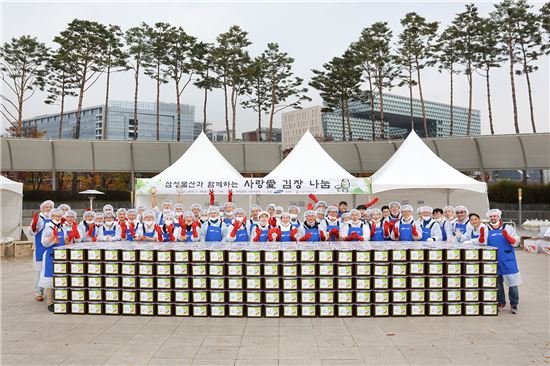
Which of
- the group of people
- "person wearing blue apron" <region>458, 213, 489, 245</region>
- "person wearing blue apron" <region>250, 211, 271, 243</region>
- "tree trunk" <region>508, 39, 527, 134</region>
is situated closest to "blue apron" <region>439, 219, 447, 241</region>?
the group of people

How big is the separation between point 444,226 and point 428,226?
1.33ft

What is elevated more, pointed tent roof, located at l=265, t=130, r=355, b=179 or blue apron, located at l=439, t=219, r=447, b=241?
pointed tent roof, located at l=265, t=130, r=355, b=179

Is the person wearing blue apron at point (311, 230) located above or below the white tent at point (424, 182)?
below

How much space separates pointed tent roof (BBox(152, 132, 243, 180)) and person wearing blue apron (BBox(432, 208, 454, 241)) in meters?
7.46

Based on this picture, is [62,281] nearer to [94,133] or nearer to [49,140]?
[49,140]

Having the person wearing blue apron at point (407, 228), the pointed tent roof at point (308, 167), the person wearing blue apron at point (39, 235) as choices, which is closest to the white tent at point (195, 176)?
the pointed tent roof at point (308, 167)

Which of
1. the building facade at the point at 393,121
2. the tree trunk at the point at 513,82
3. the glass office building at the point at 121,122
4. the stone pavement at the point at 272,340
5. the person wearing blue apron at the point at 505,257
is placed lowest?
the stone pavement at the point at 272,340

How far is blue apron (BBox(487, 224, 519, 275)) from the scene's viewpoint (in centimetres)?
705

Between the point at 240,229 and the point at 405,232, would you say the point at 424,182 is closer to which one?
the point at 405,232

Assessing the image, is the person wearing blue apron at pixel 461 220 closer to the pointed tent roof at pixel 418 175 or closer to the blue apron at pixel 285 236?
the blue apron at pixel 285 236

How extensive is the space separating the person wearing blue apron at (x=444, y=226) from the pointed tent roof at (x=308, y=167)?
18.2 feet

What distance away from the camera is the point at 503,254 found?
7.11m

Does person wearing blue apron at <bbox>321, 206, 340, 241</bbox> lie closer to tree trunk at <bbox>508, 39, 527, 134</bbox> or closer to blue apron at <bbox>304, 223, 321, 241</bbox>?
blue apron at <bbox>304, 223, 321, 241</bbox>

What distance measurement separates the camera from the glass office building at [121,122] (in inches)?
4368
